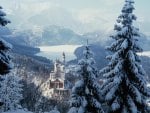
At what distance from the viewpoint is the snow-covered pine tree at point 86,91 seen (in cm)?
3700

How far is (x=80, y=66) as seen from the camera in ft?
124

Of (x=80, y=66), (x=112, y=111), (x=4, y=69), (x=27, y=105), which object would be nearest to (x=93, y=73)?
(x=80, y=66)

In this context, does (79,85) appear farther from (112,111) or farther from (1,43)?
(1,43)

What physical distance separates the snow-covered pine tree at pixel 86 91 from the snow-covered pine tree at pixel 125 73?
0.81 meters

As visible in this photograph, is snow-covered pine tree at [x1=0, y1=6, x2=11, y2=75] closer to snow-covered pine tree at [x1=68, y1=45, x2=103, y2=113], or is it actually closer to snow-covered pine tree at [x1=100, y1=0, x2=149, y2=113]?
snow-covered pine tree at [x1=68, y1=45, x2=103, y2=113]

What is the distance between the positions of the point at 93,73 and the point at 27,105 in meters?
92.1

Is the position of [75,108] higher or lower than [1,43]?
lower

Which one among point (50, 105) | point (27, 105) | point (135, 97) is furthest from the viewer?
point (50, 105)

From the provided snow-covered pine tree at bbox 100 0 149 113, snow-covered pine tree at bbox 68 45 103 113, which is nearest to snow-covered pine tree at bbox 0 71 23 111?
snow-covered pine tree at bbox 68 45 103 113

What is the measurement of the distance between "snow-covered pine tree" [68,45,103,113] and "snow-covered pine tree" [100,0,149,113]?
2.67 ft

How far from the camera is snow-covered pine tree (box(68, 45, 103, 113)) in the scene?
37000 mm

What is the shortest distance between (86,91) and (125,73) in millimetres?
3484

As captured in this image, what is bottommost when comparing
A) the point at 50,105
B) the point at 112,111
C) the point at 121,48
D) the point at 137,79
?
the point at 50,105

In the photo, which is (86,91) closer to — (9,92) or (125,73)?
(125,73)
